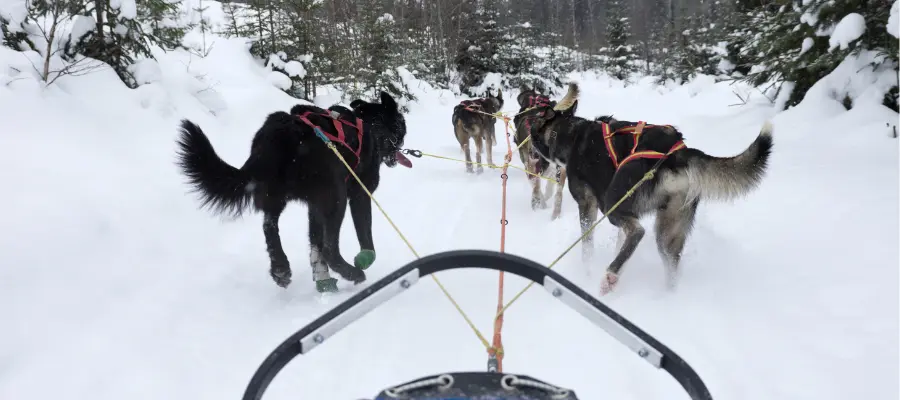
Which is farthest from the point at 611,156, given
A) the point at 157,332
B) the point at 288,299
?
the point at 157,332

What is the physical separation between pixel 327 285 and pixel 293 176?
81cm

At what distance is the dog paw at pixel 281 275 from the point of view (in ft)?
11.0

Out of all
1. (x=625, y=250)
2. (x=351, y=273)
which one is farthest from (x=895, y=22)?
(x=351, y=273)

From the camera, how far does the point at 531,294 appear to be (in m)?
3.44

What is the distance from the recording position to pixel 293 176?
3236mm

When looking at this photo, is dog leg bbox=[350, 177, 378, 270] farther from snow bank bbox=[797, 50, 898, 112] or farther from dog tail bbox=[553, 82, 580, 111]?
snow bank bbox=[797, 50, 898, 112]

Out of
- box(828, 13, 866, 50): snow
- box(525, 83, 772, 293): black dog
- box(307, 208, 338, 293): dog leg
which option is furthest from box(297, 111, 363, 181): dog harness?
box(828, 13, 866, 50): snow

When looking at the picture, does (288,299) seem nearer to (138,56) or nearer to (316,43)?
(138,56)

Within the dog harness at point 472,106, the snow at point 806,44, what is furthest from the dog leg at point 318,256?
the snow at point 806,44

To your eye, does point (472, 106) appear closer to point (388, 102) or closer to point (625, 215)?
point (388, 102)

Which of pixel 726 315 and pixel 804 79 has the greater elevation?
pixel 804 79

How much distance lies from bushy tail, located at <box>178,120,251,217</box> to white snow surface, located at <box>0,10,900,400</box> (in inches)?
28.8

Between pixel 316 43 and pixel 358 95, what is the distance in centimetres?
202

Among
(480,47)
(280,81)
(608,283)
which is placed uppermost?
(480,47)
